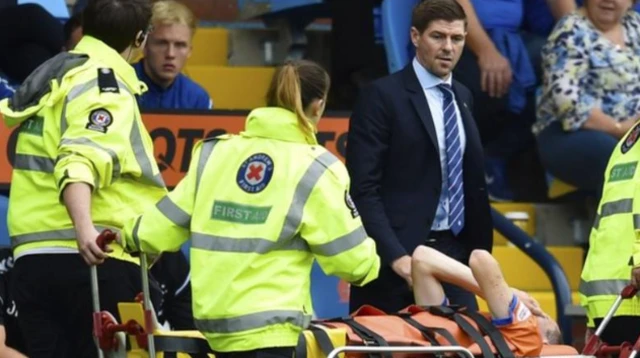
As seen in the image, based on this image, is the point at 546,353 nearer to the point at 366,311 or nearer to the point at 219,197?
the point at 366,311

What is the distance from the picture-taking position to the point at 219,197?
6.62m

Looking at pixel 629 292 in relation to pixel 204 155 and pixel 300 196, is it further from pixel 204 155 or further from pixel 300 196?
pixel 204 155

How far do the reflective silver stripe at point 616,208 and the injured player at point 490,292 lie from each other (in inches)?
17.5

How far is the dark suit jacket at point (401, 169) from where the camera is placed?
7906 mm

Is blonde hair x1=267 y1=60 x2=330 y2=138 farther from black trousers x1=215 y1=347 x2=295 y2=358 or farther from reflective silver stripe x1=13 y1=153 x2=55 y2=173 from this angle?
reflective silver stripe x1=13 y1=153 x2=55 y2=173

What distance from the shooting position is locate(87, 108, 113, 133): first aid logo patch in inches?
278

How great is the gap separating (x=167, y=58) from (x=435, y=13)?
1.50 metres

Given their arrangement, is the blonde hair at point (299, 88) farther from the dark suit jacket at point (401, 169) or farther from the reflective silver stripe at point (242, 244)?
the dark suit jacket at point (401, 169)

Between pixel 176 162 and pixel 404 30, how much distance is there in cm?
158

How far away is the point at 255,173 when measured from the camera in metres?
6.63

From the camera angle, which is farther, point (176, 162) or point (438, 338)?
point (176, 162)

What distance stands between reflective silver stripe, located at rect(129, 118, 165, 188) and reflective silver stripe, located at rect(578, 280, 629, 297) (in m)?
1.71

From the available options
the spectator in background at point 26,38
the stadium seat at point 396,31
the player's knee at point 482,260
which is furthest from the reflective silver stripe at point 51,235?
the stadium seat at point 396,31

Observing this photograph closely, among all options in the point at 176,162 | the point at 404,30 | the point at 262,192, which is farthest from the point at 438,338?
the point at 404,30
